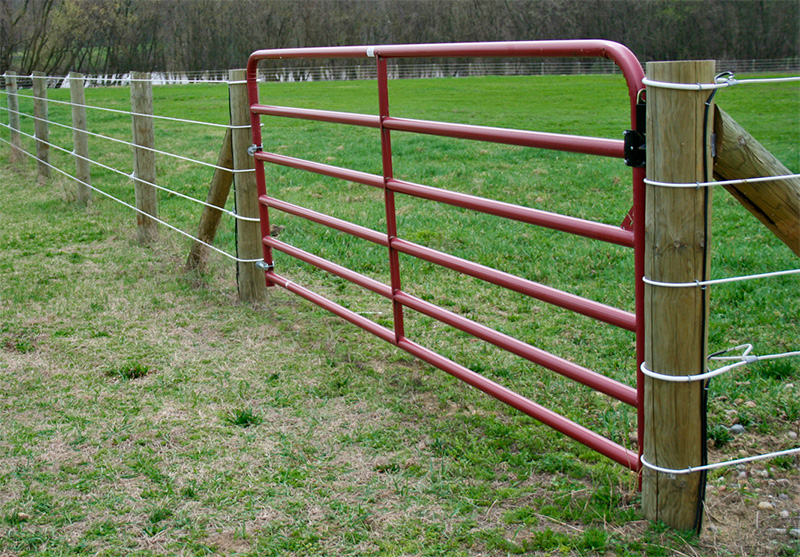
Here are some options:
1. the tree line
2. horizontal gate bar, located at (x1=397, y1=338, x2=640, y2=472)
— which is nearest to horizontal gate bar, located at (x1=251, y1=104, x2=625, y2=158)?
horizontal gate bar, located at (x1=397, y1=338, x2=640, y2=472)

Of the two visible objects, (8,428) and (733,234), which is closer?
(8,428)

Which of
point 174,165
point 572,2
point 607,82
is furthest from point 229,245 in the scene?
point 572,2

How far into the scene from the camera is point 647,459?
8.56 ft

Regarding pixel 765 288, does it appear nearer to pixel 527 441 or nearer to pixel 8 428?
pixel 527 441

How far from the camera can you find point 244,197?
5.10m

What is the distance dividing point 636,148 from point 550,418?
112cm

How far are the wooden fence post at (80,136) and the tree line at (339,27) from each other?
32.5 meters

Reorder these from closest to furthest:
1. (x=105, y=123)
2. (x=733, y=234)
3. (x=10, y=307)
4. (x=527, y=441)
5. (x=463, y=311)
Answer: (x=527, y=441), (x=463, y=311), (x=10, y=307), (x=733, y=234), (x=105, y=123)

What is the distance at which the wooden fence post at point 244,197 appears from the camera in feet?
16.3

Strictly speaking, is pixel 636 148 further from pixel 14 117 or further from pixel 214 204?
pixel 14 117

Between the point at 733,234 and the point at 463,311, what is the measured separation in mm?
2967

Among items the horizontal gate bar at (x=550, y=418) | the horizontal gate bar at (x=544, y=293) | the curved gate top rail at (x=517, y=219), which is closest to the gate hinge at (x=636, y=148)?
the curved gate top rail at (x=517, y=219)

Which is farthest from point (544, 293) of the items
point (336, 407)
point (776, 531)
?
point (336, 407)

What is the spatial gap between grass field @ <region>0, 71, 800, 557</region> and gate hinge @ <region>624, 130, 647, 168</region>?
1.20 m
